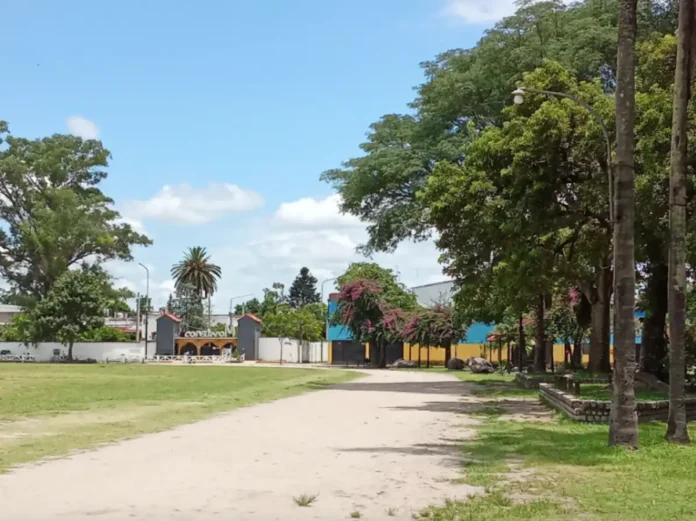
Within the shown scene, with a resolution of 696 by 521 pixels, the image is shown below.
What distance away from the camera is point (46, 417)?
19016 millimetres

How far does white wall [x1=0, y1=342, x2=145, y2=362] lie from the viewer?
8381 centimetres

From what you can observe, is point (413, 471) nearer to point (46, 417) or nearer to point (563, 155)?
point (46, 417)

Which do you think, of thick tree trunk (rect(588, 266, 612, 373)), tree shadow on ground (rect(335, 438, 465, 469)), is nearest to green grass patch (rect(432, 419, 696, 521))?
tree shadow on ground (rect(335, 438, 465, 469))

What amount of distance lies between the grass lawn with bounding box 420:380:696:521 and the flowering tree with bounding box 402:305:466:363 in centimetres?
4865

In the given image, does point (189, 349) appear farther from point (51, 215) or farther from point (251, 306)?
point (251, 306)

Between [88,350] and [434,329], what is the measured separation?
38.4 metres

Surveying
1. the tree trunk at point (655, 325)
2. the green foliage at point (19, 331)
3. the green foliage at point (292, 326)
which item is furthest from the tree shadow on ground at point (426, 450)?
the green foliage at point (292, 326)

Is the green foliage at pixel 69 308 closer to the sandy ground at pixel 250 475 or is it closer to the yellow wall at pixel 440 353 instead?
the yellow wall at pixel 440 353

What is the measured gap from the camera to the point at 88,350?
84.9 meters

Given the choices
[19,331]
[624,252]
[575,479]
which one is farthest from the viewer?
[19,331]

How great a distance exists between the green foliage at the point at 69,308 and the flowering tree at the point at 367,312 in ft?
78.2

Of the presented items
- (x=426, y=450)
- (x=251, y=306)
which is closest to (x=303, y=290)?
(x=251, y=306)

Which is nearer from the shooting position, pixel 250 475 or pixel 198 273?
pixel 250 475

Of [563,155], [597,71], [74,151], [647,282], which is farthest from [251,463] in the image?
[74,151]
